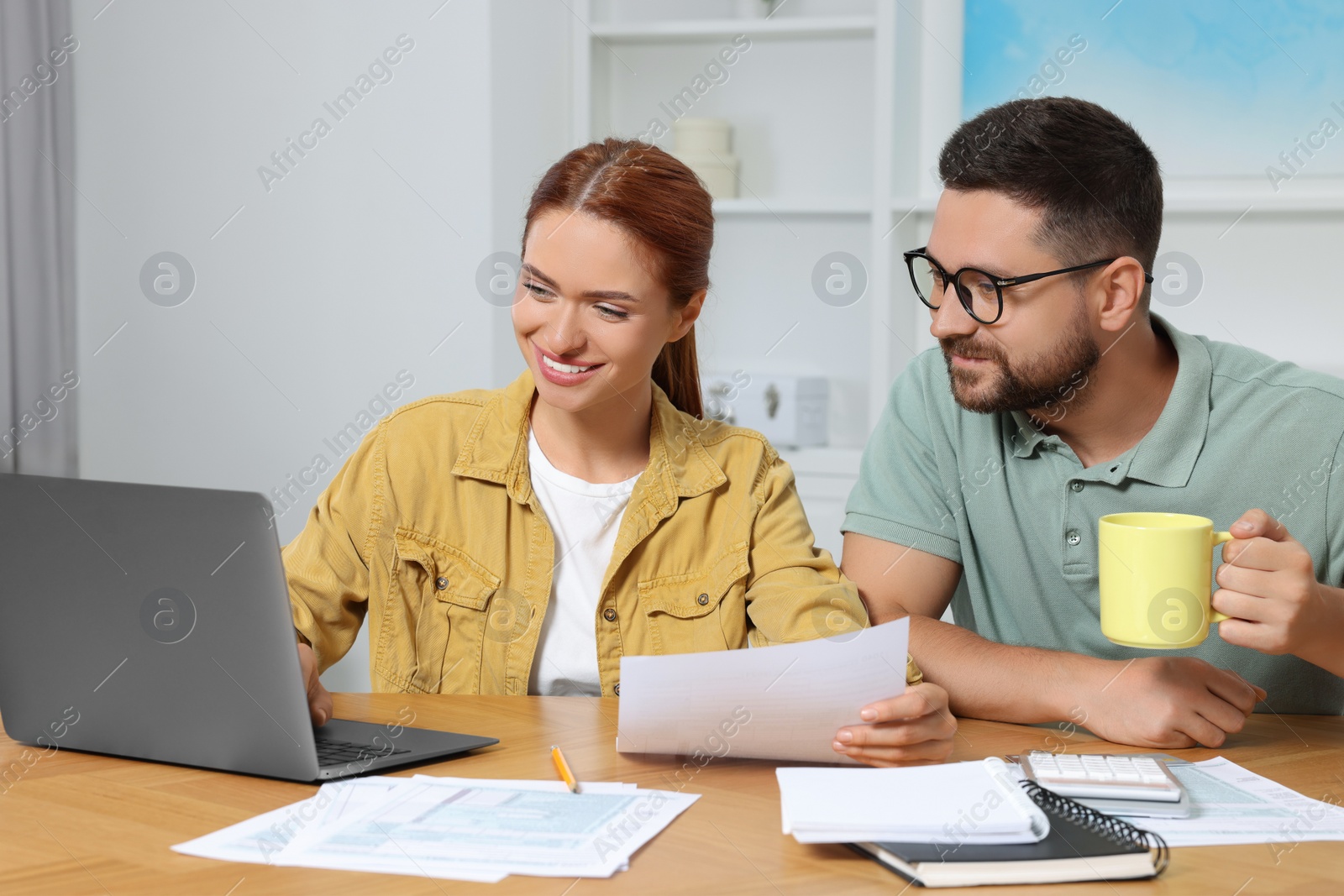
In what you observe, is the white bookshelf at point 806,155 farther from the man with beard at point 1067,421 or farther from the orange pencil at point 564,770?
the orange pencil at point 564,770

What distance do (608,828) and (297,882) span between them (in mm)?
232

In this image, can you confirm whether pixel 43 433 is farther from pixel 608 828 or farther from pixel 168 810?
pixel 608 828

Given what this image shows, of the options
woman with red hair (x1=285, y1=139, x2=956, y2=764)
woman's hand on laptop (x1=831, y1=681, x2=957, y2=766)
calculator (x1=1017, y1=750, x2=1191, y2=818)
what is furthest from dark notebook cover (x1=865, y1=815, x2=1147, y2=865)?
woman with red hair (x1=285, y1=139, x2=956, y2=764)

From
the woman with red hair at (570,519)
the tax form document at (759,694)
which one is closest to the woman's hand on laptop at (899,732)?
the tax form document at (759,694)

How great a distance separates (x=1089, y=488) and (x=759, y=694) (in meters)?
0.62

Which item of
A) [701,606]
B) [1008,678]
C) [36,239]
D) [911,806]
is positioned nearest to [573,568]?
[701,606]

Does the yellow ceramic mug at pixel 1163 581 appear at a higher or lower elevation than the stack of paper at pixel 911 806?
higher

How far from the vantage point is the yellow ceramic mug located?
3.60 ft

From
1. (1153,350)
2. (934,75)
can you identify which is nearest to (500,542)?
(1153,350)

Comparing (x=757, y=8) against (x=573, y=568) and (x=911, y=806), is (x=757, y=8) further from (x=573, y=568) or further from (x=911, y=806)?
(x=911, y=806)

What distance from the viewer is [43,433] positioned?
8.89ft

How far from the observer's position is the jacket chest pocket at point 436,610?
4.90ft

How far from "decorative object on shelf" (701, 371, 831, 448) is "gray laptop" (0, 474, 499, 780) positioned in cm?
193

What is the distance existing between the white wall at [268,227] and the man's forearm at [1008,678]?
1595mm
